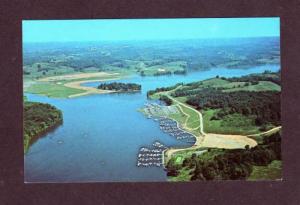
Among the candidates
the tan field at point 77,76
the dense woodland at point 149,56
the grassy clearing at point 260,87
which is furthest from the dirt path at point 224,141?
the tan field at point 77,76

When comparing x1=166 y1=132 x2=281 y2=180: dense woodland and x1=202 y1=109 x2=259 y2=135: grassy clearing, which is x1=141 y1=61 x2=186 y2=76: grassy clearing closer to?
x1=202 y1=109 x2=259 y2=135: grassy clearing

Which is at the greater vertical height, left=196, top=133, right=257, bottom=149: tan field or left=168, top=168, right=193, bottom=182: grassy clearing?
left=196, top=133, right=257, bottom=149: tan field

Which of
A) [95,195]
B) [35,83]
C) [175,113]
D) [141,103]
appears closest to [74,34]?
[35,83]

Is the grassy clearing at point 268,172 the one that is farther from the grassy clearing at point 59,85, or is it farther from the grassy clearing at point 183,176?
the grassy clearing at point 59,85

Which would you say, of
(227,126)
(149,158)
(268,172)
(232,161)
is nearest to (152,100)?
(149,158)

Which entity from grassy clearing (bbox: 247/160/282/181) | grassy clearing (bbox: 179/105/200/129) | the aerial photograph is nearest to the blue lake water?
the aerial photograph

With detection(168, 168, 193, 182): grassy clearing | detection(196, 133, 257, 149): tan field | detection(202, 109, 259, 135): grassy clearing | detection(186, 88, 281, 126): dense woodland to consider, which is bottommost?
detection(168, 168, 193, 182): grassy clearing

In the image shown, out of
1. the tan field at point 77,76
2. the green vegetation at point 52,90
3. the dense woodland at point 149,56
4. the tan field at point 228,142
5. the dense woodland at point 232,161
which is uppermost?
the dense woodland at point 149,56
